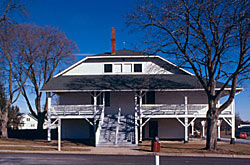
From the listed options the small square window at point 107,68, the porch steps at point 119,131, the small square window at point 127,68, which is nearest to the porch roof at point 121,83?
the small square window at point 127,68

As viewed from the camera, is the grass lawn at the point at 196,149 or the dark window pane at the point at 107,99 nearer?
the grass lawn at the point at 196,149

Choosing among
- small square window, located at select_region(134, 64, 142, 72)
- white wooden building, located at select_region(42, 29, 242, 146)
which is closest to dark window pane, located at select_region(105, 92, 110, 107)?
white wooden building, located at select_region(42, 29, 242, 146)

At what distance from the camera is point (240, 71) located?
18.2 m

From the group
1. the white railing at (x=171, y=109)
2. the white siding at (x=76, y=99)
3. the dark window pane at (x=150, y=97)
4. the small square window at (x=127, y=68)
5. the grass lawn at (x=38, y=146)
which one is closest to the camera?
the grass lawn at (x=38, y=146)

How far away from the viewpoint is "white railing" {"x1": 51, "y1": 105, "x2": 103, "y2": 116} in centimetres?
2423

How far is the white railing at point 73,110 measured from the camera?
2423 cm

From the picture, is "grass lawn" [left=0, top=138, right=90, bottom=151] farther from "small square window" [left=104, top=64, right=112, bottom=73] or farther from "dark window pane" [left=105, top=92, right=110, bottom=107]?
"small square window" [left=104, top=64, right=112, bottom=73]

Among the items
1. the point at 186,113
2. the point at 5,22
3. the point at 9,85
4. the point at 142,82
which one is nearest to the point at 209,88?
the point at 186,113

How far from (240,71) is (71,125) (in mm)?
16170

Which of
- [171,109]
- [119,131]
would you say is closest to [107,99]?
[119,131]

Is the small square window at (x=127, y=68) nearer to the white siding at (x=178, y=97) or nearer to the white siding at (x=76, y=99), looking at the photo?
the white siding at (x=178, y=97)

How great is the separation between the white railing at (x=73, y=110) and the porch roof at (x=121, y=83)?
1.47 metres

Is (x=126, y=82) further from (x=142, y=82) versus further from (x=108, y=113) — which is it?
(x=108, y=113)

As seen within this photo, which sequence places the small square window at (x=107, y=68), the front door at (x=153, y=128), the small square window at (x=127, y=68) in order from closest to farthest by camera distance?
the front door at (x=153, y=128), the small square window at (x=127, y=68), the small square window at (x=107, y=68)
